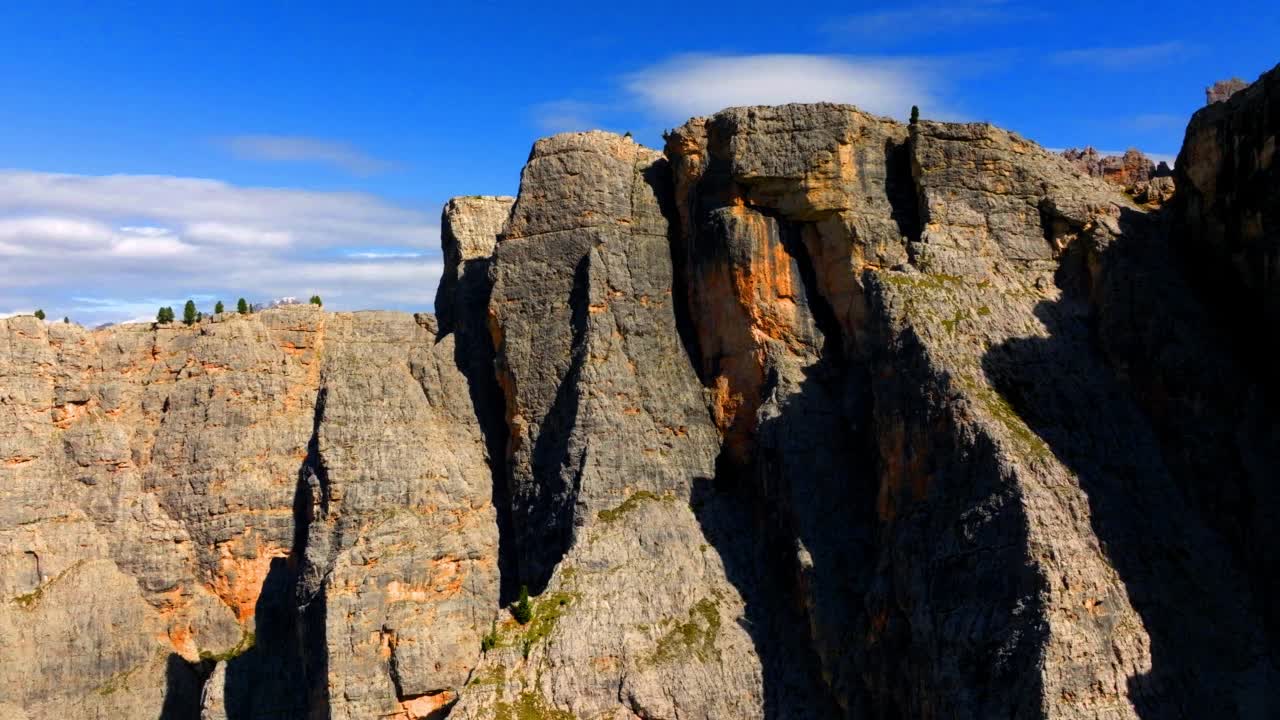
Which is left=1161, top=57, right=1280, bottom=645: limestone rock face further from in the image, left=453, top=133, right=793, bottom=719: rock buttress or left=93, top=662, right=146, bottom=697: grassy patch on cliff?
left=93, top=662, right=146, bottom=697: grassy patch on cliff

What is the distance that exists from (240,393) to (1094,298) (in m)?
48.0

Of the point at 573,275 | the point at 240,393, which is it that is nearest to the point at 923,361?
the point at 573,275

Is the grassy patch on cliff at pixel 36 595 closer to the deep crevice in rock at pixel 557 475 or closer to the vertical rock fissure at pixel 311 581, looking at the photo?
the vertical rock fissure at pixel 311 581

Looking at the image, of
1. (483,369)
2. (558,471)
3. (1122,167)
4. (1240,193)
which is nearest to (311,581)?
(558,471)

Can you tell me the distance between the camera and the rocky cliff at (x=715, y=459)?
167ft

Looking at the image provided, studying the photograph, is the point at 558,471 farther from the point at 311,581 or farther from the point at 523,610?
the point at 311,581

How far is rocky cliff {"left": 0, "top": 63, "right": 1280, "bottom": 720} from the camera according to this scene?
50750 mm

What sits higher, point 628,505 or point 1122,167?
point 1122,167

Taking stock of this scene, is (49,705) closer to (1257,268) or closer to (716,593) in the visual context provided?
(716,593)

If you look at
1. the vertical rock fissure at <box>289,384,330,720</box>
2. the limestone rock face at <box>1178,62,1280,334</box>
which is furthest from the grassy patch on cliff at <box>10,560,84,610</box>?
the limestone rock face at <box>1178,62,1280,334</box>

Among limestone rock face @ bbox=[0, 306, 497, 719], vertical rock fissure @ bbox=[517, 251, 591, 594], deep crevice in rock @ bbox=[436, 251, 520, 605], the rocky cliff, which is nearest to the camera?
the rocky cliff

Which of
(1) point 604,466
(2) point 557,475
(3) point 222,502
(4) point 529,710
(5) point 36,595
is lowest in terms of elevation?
(4) point 529,710

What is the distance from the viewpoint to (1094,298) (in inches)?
2350

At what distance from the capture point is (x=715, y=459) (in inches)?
2736
